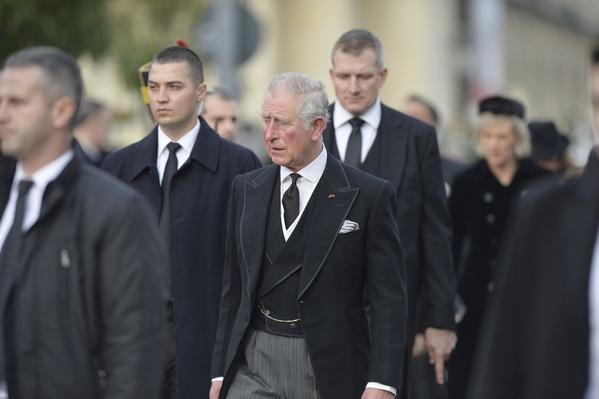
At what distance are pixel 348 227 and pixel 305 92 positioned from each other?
2.22 feet

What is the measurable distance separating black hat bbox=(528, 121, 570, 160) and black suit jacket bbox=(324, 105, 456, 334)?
350 cm

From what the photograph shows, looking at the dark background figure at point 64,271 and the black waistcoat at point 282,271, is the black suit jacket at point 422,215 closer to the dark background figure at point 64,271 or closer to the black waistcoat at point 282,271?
the black waistcoat at point 282,271

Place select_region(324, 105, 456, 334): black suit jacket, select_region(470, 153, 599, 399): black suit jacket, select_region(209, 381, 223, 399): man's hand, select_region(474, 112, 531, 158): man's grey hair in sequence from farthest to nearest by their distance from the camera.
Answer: select_region(474, 112, 531, 158): man's grey hair, select_region(324, 105, 456, 334): black suit jacket, select_region(209, 381, 223, 399): man's hand, select_region(470, 153, 599, 399): black suit jacket

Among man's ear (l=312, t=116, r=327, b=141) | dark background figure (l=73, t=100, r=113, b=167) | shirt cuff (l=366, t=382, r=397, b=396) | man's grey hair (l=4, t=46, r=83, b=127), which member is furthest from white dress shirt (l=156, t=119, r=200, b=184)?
dark background figure (l=73, t=100, r=113, b=167)

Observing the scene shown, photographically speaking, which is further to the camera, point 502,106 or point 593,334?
point 502,106

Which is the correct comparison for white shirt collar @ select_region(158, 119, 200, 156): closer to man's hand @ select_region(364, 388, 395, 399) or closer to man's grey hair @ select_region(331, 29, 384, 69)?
man's grey hair @ select_region(331, 29, 384, 69)

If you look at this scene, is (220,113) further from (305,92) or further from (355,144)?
(305,92)

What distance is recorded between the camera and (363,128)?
9305 millimetres

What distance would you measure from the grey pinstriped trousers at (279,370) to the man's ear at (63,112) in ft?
6.82

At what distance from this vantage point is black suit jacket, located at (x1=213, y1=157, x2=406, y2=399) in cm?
731

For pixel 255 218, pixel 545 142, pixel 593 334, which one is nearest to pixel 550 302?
pixel 593 334

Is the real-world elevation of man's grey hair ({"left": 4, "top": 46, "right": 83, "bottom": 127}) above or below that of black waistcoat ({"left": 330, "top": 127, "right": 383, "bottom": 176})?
above

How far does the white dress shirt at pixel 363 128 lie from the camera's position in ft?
30.4

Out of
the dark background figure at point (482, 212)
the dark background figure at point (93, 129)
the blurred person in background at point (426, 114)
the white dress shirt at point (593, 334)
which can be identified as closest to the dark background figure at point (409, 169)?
the dark background figure at point (482, 212)
